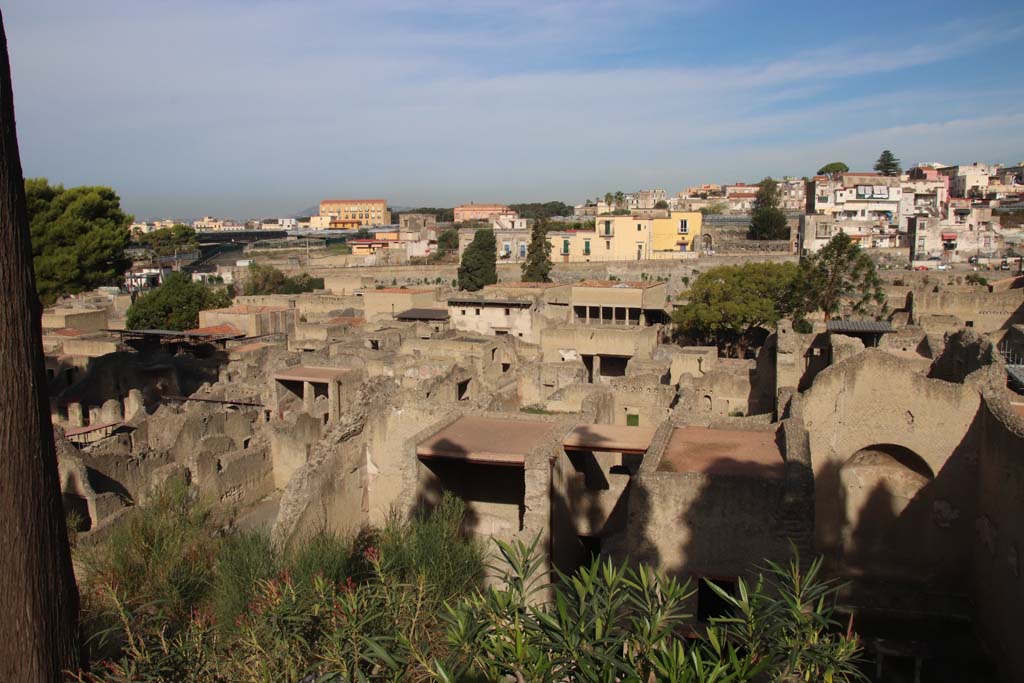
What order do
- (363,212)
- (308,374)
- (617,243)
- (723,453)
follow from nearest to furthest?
1. (723,453)
2. (308,374)
3. (617,243)
4. (363,212)

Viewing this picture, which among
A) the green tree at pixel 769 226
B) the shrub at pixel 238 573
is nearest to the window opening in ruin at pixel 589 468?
the shrub at pixel 238 573

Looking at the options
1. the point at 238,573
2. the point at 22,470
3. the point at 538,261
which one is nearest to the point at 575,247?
the point at 538,261

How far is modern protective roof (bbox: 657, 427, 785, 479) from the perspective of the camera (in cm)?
905

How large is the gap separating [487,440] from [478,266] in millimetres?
42829

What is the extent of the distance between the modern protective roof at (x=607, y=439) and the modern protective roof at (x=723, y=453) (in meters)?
0.50

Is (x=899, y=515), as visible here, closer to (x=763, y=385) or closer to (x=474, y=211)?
(x=763, y=385)

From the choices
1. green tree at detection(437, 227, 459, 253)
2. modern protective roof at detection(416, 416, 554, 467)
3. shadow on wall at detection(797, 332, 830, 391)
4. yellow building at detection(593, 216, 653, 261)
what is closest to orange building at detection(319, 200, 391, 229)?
green tree at detection(437, 227, 459, 253)

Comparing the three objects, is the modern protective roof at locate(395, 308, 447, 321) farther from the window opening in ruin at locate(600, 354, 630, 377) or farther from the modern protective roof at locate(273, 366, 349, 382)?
the modern protective roof at locate(273, 366, 349, 382)

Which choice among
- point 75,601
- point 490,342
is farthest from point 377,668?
point 490,342

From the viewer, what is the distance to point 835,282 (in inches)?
1302

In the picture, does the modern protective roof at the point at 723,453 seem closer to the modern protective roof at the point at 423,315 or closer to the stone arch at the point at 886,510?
the stone arch at the point at 886,510

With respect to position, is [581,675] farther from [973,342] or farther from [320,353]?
[320,353]

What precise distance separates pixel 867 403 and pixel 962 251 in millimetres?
47554

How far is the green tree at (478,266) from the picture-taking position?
5281cm
